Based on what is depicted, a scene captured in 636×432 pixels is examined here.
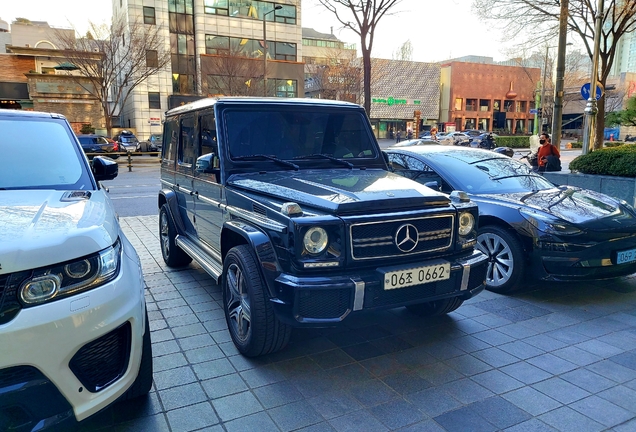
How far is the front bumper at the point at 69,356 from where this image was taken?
2.04 meters

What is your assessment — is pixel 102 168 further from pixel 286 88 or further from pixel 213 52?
pixel 286 88

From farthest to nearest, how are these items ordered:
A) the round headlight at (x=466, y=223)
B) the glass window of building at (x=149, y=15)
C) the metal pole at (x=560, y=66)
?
the glass window of building at (x=149, y=15) → the metal pole at (x=560, y=66) → the round headlight at (x=466, y=223)

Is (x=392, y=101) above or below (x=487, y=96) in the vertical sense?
below

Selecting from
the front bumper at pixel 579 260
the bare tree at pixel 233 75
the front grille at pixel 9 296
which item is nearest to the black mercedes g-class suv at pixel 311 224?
the front bumper at pixel 579 260

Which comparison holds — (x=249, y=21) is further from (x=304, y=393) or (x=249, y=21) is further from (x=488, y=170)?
(x=304, y=393)

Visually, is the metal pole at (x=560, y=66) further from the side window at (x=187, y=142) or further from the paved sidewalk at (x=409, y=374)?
the side window at (x=187, y=142)

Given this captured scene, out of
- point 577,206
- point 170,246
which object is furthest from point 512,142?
point 170,246

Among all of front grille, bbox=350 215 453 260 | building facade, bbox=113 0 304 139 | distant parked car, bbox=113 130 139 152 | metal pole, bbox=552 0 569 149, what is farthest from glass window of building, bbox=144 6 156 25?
front grille, bbox=350 215 453 260

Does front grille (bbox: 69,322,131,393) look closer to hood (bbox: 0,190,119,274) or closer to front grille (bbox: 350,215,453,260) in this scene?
hood (bbox: 0,190,119,274)

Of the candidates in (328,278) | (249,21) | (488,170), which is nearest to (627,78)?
(249,21)

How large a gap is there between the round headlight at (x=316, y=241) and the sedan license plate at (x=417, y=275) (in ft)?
1.56

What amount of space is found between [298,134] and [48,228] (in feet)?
8.87

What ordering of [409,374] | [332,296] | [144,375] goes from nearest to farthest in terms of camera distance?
1. [144,375]
2. [332,296]
3. [409,374]

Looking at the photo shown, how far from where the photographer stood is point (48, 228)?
239 centimetres
